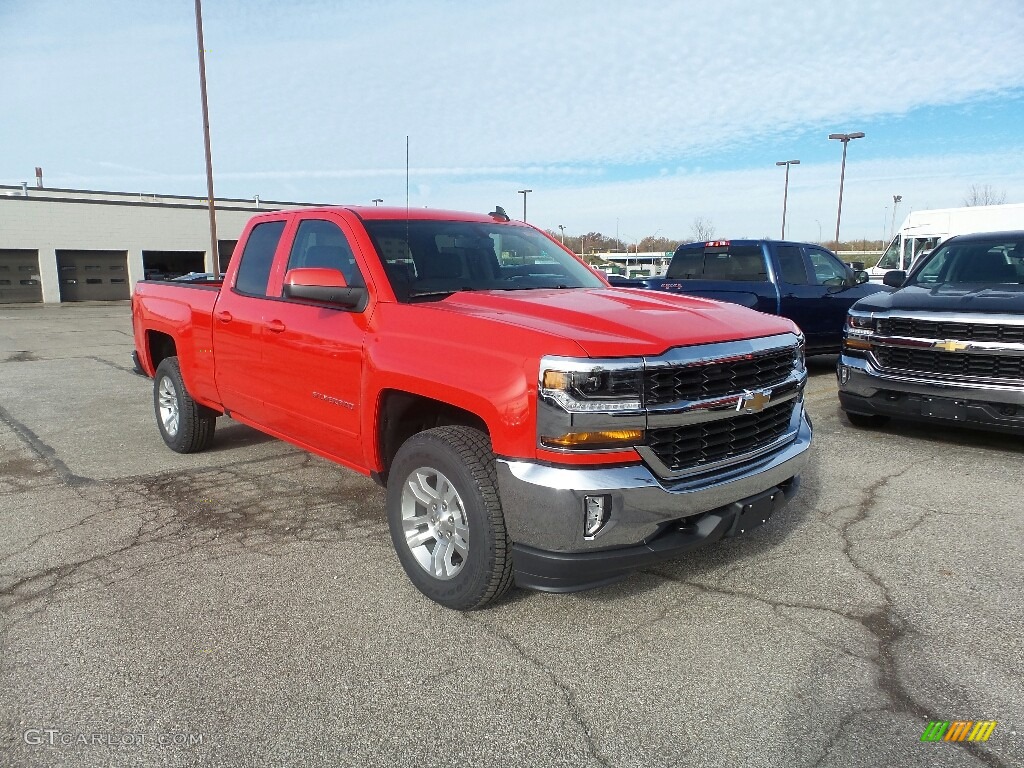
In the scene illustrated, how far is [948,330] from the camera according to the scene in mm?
5645

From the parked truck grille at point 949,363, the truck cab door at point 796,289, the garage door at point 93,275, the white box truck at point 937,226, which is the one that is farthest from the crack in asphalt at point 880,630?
the garage door at point 93,275

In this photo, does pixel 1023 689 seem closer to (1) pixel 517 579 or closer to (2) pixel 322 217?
(1) pixel 517 579

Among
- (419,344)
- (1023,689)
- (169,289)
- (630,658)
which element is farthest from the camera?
(169,289)

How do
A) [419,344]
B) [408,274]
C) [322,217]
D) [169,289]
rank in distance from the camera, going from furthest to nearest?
1. [169,289]
2. [322,217]
3. [408,274]
4. [419,344]

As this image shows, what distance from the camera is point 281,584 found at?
350 cm

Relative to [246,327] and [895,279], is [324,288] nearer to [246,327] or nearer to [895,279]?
[246,327]

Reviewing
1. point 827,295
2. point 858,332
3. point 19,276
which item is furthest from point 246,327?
point 19,276

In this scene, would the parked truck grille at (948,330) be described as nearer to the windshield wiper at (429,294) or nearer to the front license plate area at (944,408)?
the front license plate area at (944,408)

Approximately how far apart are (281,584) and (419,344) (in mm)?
1355

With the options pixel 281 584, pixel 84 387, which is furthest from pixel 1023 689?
pixel 84 387

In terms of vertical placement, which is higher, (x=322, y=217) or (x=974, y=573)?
(x=322, y=217)

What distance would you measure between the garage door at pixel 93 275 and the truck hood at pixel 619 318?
1325 inches

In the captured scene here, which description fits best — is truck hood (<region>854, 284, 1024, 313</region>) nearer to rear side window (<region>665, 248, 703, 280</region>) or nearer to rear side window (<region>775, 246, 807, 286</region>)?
rear side window (<region>775, 246, 807, 286</region>)

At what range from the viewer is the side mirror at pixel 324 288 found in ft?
11.5
